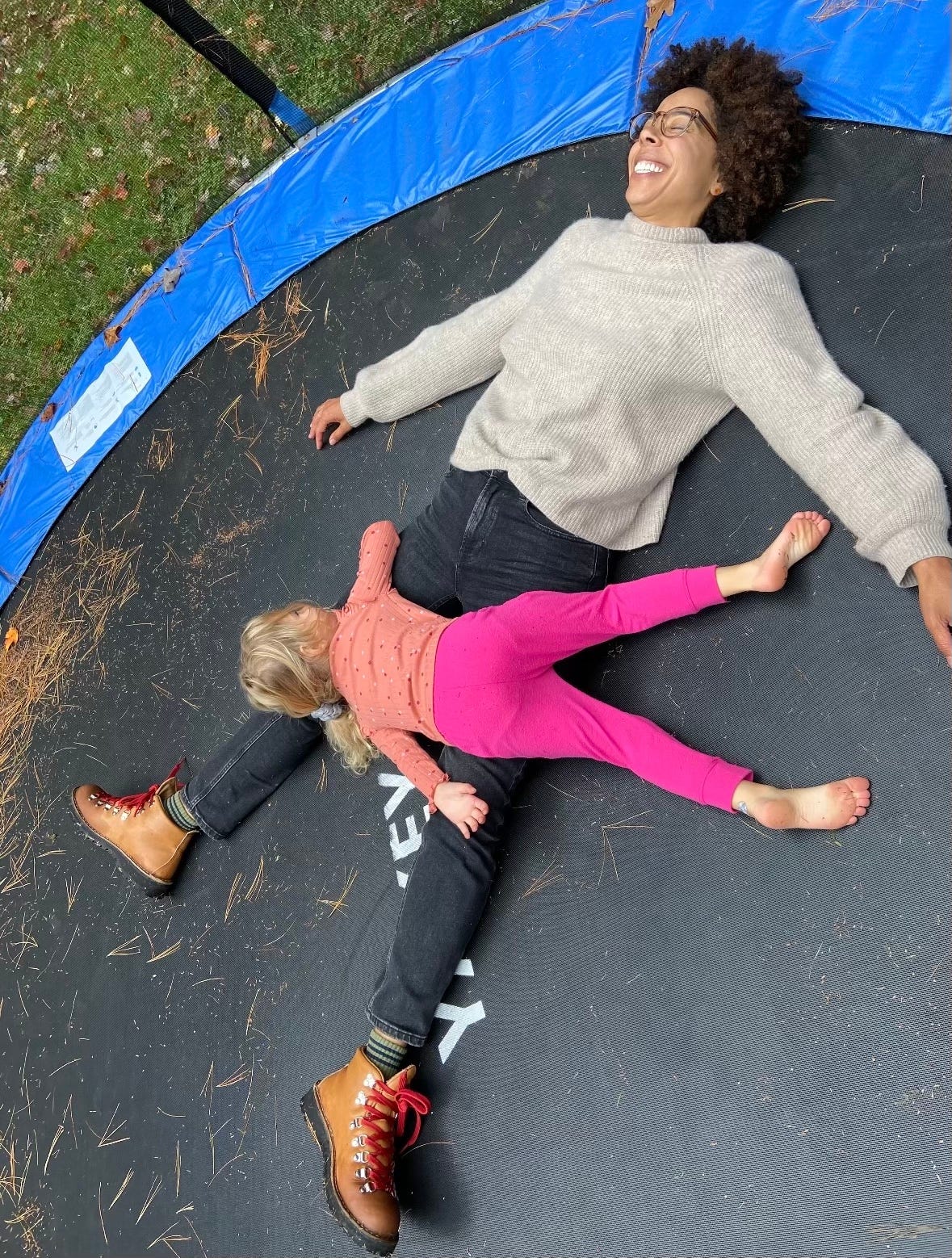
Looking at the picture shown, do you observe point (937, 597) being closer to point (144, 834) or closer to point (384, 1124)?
point (384, 1124)

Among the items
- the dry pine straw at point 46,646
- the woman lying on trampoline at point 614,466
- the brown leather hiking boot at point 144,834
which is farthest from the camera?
the dry pine straw at point 46,646

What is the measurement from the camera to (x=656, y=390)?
5.27 ft

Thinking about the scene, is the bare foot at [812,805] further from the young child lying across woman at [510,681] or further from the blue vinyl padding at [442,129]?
the blue vinyl padding at [442,129]

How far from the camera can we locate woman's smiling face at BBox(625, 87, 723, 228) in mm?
1572

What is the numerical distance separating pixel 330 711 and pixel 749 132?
128cm

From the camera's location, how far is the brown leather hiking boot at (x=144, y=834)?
2.14 meters

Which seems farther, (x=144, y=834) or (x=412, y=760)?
(x=144, y=834)

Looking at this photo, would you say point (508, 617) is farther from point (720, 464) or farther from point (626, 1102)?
point (626, 1102)

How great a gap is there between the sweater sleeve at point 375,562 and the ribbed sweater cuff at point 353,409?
0.35 meters

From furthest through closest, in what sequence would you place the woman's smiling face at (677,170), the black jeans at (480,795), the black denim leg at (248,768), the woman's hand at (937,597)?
the black denim leg at (248,768)
the black jeans at (480,795)
the woman's smiling face at (677,170)
the woman's hand at (937,597)

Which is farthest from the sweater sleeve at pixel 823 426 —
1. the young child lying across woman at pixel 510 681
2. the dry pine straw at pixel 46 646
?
the dry pine straw at pixel 46 646

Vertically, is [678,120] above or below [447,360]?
above

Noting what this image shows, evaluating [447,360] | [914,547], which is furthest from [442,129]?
[914,547]

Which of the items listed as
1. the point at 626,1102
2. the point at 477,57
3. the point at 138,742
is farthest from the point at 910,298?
the point at 138,742
